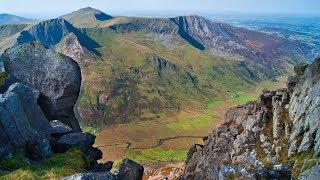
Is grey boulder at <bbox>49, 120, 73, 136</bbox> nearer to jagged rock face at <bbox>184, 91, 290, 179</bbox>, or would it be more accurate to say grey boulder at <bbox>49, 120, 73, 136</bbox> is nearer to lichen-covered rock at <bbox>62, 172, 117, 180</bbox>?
jagged rock face at <bbox>184, 91, 290, 179</bbox>

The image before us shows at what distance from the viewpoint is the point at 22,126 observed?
56.4 m

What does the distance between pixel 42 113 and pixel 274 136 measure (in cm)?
4052

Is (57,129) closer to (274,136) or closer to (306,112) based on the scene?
(274,136)

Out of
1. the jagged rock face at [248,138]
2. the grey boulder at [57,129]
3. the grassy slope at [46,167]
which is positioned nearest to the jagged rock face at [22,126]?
the grassy slope at [46,167]

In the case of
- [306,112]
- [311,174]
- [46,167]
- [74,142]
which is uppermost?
[311,174]

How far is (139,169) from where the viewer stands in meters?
51.8

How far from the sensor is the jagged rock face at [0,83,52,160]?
5397 centimetres

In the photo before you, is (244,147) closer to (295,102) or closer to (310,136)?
(295,102)

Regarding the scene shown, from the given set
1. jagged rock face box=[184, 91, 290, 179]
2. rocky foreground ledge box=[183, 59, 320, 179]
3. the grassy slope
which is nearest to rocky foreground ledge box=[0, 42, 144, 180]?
the grassy slope

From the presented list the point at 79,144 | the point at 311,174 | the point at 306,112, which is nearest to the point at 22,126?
the point at 79,144

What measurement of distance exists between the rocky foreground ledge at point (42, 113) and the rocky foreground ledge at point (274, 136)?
664 inches

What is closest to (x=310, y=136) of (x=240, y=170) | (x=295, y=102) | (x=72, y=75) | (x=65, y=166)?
(x=295, y=102)

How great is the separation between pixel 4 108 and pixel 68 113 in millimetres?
23139

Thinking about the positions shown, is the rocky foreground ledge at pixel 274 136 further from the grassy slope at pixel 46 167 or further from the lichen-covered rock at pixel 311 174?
the grassy slope at pixel 46 167
